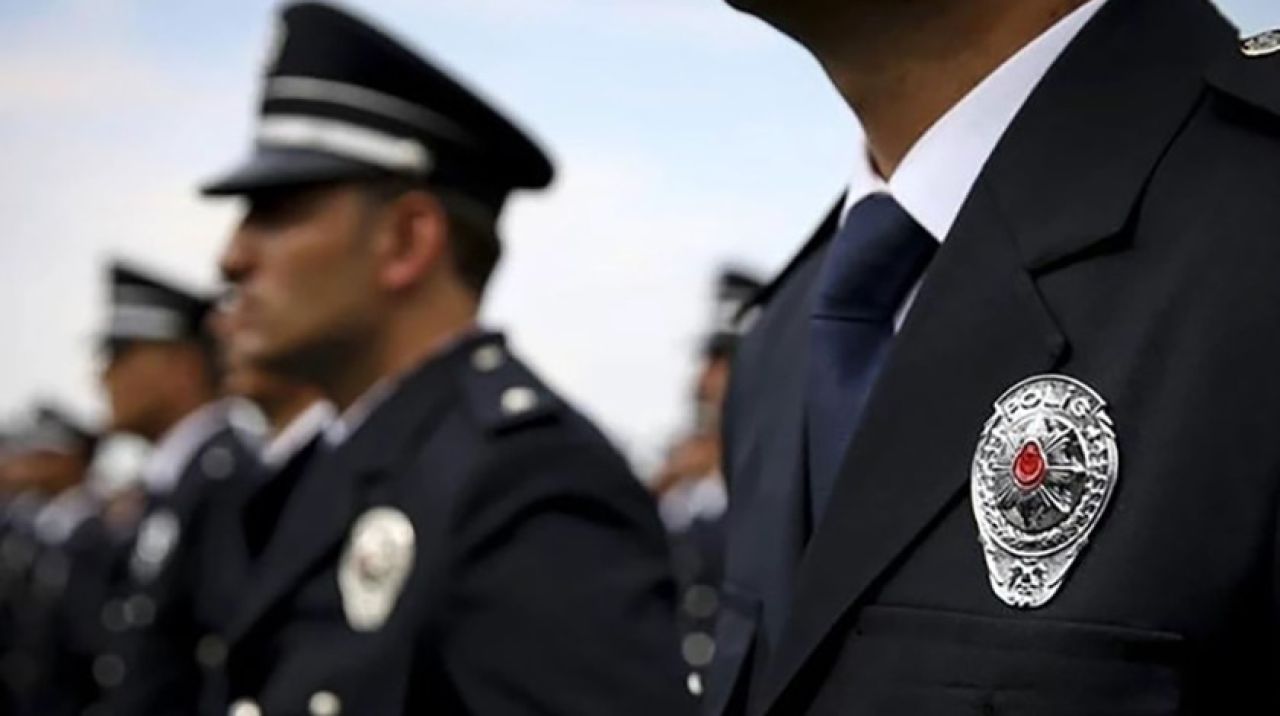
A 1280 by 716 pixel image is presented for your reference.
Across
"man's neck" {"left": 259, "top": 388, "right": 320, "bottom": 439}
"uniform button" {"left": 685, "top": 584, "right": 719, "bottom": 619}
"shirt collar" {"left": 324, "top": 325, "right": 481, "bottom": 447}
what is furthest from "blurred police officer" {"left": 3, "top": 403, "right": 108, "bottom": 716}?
"shirt collar" {"left": 324, "top": 325, "right": 481, "bottom": 447}

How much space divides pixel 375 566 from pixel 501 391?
1.08 feet

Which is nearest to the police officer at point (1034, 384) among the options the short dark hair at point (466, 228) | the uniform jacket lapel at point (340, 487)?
the uniform jacket lapel at point (340, 487)

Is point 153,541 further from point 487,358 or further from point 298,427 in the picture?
point 487,358

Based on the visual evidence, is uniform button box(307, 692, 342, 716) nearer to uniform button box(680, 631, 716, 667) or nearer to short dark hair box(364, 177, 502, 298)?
short dark hair box(364, 177, 502, 298)

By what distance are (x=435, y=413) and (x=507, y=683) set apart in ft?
1.94

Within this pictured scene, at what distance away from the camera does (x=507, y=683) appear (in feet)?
8.93

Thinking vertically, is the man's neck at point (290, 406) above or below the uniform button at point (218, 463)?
above

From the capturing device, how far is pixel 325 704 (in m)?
2.88

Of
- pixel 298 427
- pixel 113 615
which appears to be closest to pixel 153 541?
pixel 298 427

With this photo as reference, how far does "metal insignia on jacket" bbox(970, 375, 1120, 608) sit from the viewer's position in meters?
1.29

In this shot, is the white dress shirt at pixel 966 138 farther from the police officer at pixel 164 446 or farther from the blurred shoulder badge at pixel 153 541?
the blurred shoulder badge at pixel 153 541

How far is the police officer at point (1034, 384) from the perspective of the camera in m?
1.24

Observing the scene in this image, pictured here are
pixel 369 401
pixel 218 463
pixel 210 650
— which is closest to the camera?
pixel 369 401

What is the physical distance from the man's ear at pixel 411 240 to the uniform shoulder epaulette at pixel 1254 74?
2086 mm
